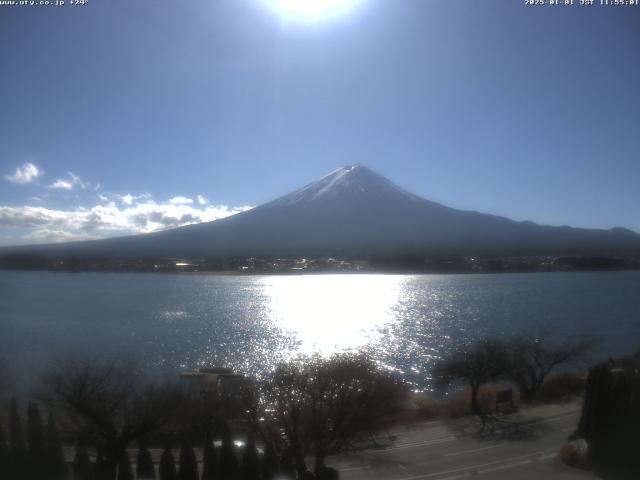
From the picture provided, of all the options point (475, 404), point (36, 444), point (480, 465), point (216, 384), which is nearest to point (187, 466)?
point (36, 444)

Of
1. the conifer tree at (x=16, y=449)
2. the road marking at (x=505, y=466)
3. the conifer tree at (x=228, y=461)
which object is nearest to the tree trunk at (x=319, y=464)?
the conifer tree at (x=228, y=461)

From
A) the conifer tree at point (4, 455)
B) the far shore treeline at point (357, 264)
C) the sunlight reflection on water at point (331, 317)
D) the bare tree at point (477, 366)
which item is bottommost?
the sunlight reflection on water at point (331, 317)

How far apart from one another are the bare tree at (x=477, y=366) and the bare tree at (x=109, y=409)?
18.7 ft

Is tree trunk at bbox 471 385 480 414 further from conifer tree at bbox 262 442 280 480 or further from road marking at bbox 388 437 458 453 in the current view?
conifer tree at bbox 262 442 280 480

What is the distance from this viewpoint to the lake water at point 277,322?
15.3m

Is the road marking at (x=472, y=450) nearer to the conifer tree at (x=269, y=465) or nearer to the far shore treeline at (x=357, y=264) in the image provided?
the conifer tree at (x=269, y=465)

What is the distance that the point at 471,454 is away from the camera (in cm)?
702

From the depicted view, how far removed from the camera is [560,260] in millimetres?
49688

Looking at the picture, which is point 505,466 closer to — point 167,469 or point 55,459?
point 167,469

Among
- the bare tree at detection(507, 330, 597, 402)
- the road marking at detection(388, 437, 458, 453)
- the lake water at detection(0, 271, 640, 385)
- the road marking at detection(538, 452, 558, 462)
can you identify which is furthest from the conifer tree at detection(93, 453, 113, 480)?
the bare tree at detection(507, 330, 597, 402)

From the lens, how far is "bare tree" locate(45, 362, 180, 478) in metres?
5.96

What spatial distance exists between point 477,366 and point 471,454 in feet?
13.1

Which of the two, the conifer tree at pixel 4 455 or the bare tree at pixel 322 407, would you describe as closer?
the conifer tree at pixel 4 455

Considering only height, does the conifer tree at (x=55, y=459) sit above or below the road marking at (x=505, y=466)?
above
